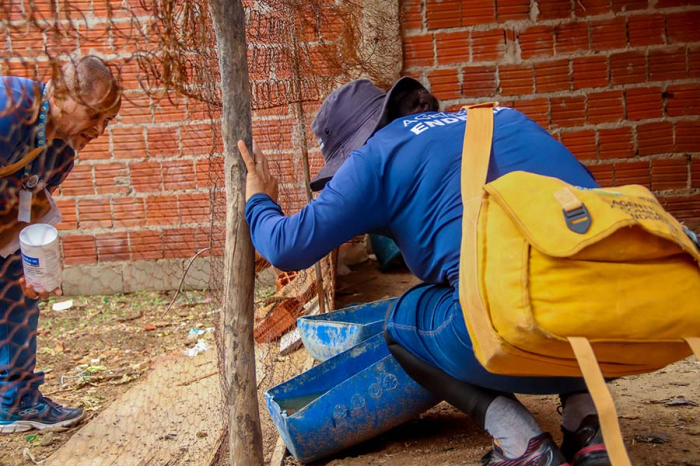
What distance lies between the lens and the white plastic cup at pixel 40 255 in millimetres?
2602

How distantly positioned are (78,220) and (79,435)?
2.42 metres

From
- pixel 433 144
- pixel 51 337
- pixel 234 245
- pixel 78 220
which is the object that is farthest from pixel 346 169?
pixel 78 220

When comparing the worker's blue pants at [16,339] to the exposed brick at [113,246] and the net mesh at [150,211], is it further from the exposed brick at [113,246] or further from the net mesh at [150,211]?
the exposed brick at [113,246]

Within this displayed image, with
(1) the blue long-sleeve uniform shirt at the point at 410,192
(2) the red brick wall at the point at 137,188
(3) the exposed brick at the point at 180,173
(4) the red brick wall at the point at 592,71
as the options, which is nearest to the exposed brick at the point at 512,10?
(4) the red brick wall at the point at 592,71

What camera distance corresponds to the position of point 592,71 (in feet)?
16.5

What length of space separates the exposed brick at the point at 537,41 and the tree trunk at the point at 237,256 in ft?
10.4

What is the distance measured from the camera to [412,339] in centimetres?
230

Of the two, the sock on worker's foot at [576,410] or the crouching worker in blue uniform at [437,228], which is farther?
the sock on worker's foot at [576,410]

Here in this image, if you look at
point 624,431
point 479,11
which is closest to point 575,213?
point 624,431

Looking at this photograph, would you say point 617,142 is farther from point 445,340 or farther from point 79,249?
point 79,249

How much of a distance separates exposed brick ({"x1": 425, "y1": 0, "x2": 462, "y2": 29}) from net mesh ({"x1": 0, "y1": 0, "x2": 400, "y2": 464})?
32 cm

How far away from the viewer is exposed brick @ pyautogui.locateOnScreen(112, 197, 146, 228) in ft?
17.6

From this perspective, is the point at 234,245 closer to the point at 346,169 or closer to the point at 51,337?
the point at 346,169

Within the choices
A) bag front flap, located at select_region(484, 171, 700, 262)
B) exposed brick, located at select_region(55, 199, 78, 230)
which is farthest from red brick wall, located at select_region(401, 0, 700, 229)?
bag front flap, located at select_region(484, 171, 700, 262)
